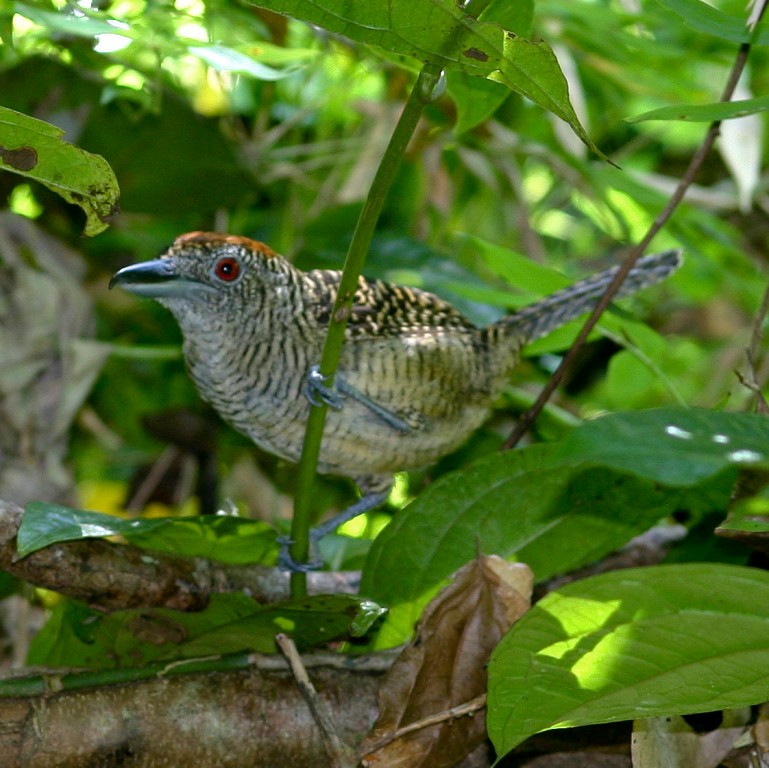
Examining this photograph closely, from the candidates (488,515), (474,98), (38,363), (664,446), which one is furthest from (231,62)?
(664,446)

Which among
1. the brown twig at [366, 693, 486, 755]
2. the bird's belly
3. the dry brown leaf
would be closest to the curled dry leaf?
the brown twig at [366, 693, 486, 755]

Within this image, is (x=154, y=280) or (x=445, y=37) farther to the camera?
(x=154, y=280)

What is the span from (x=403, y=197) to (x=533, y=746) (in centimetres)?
203

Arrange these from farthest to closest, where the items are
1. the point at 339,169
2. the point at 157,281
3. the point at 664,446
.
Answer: the point at 339,169
the point at 157,281
the point at 664,446

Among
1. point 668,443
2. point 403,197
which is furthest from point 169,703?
point 403,197

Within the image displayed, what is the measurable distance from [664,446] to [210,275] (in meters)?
1.50

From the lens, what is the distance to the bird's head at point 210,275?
2.24 meters

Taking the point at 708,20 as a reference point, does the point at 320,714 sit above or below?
below

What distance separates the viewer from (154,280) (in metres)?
2.20

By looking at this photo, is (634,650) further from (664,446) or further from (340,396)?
(340,396)

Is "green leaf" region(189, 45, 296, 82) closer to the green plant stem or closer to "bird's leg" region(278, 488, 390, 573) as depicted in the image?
the green plant stem

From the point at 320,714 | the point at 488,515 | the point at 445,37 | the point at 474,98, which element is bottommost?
the point at 320,714

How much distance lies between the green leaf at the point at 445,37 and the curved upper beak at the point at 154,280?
96 centimetres

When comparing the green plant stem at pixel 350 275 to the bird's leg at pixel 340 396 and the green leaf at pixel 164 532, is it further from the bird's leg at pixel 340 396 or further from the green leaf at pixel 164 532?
the bird's leg at pixel 340 396
